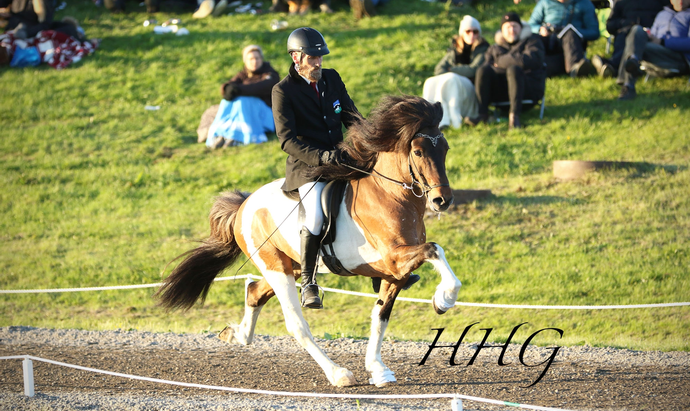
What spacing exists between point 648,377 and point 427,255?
2.22 meters

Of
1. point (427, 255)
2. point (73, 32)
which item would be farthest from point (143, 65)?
point (427, 255)

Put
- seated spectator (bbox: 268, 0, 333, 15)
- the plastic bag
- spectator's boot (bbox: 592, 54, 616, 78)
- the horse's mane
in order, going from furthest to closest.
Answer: seated spectator (bbox: 268, 0, 333, 15), the plastic bag, spectator's boot (bbox: 592, 54, 616, 78), the horse's mane

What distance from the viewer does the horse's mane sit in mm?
4492

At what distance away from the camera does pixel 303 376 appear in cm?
546

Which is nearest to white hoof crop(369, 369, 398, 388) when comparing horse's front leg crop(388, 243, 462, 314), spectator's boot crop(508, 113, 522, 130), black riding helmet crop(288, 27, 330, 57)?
horse's front leg crop(388, 243, 462, 314)

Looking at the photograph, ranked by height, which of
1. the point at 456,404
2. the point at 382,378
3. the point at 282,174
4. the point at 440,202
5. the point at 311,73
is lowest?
the point at 282,174

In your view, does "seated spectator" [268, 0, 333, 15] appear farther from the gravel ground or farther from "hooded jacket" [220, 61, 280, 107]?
the gravel ground

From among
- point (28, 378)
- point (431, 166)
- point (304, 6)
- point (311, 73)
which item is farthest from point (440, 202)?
point (304, 6)

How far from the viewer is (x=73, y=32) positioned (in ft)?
53.9

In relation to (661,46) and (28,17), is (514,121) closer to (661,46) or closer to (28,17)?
(661,46)

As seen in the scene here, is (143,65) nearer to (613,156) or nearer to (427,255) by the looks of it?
(613,156)

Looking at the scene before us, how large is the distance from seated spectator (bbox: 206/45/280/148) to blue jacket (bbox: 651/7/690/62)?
7.03 m

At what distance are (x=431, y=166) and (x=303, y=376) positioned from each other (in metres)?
2.22

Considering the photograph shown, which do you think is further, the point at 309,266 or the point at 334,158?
the point at 309,266
